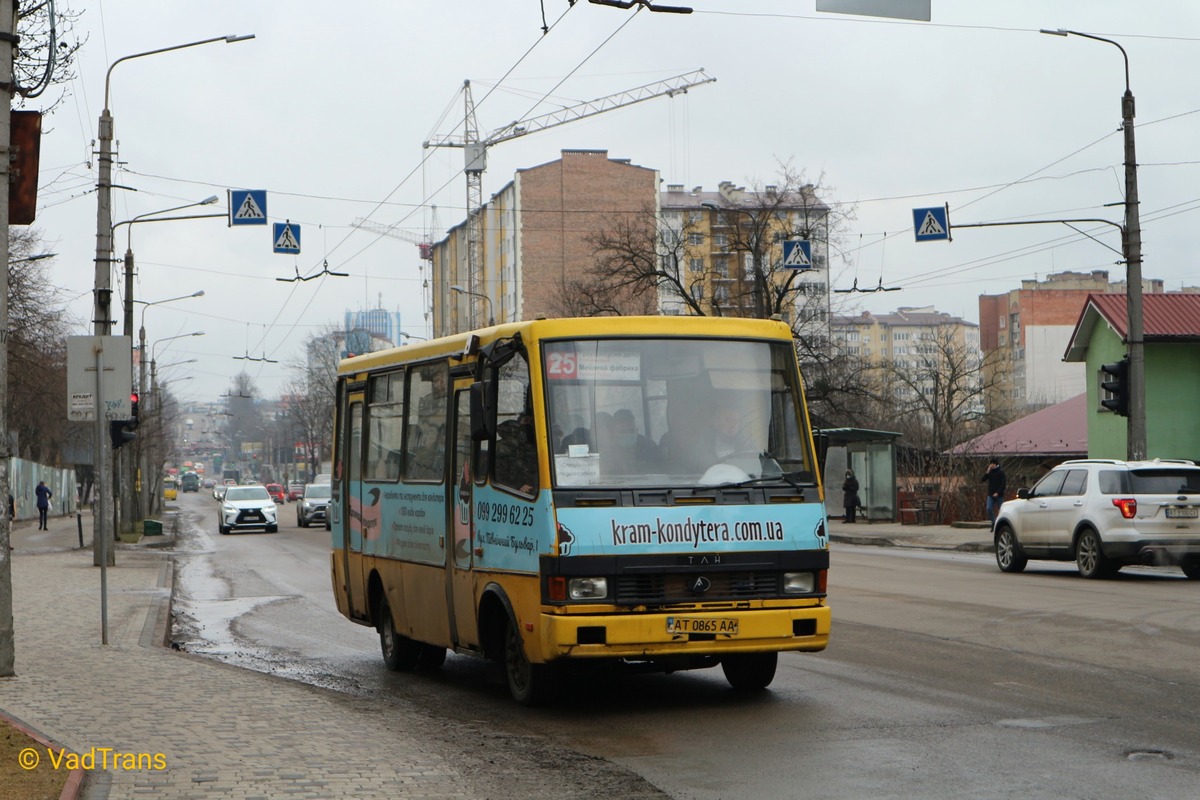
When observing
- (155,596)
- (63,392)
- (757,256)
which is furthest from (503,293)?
(155,596)

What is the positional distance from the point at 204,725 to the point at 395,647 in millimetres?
3818

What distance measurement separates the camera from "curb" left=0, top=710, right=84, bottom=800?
6914mm

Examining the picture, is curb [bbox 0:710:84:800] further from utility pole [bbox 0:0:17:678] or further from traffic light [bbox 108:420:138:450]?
traffic light [bbox 108:420:138:450]

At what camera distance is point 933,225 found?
97.7 feet

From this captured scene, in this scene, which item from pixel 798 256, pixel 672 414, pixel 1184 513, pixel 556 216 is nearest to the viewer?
pixel 672 414

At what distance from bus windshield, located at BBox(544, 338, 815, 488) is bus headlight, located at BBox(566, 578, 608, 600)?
24.4 inches

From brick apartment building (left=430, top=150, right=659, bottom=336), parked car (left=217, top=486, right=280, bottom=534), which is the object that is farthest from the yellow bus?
brick apartment building (left=430, top=150, right=659, bottom=336)

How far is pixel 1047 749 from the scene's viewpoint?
817 centimetres

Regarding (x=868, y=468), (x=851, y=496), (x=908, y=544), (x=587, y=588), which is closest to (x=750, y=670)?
(x=587, y=588)

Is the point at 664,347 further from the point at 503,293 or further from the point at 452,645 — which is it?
the point at 503,293

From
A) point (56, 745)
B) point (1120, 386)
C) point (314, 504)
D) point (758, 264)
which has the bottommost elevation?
point (56, 745)

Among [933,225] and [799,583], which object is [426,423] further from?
[933,225]

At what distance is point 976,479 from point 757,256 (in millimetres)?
15605

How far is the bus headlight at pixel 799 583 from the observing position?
9953mm
